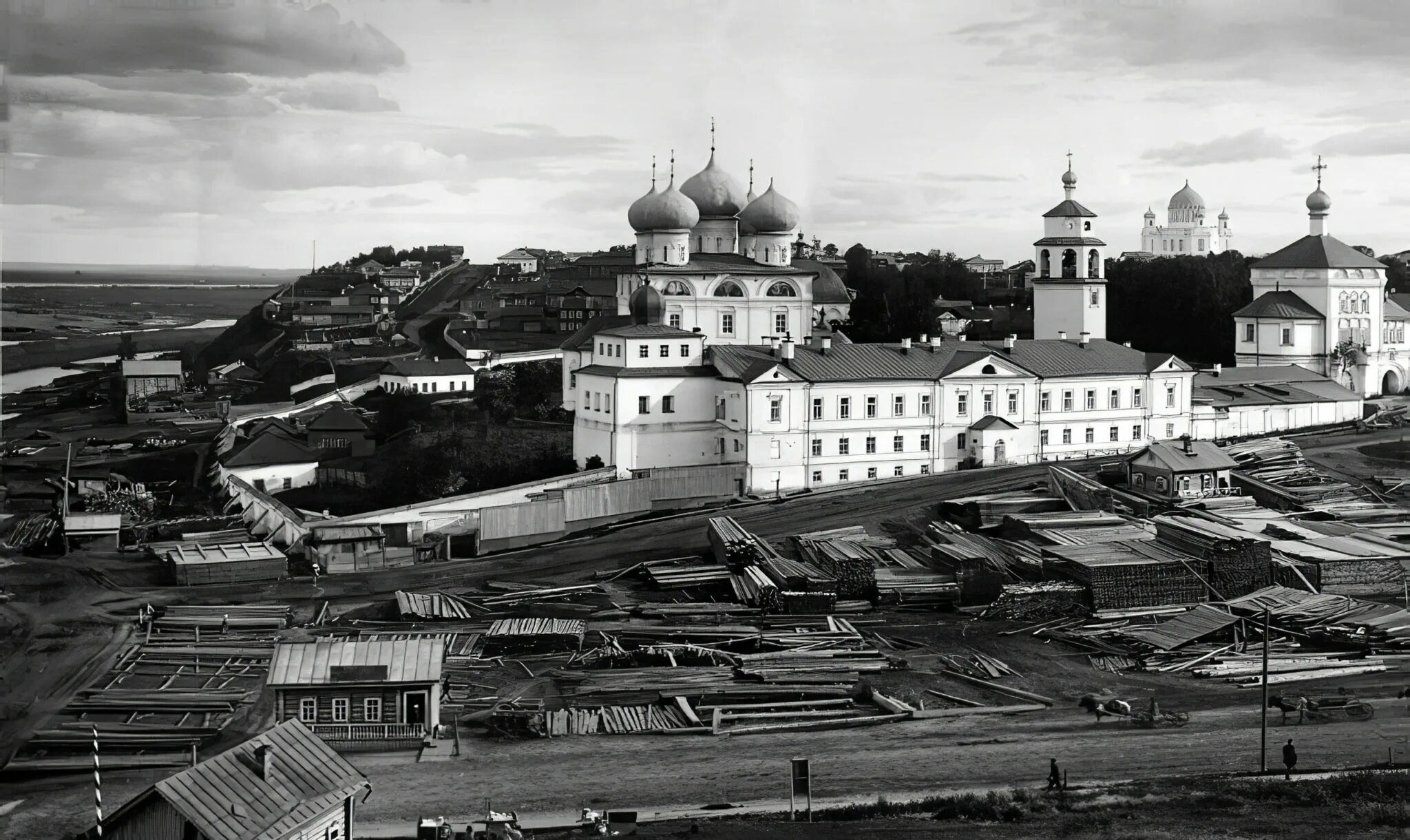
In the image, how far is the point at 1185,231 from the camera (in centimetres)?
11856

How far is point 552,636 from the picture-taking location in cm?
2719

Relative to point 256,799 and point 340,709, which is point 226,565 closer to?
point 340,709

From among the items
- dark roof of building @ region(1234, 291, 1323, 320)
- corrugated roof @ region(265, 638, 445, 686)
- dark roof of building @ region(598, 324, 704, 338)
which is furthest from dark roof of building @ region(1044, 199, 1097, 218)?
corrugated roof @ region(265, 638, 445, 686)

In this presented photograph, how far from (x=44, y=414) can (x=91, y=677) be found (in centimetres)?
2586

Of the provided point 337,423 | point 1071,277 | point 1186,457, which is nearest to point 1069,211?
point 1071,277

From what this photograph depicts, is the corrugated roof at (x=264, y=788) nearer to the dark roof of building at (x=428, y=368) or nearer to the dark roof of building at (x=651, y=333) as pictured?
the dark roof of building at (x=651, y=333)

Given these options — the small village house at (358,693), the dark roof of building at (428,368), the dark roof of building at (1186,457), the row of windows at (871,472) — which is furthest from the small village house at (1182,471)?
the dark roof of building at (428,368)

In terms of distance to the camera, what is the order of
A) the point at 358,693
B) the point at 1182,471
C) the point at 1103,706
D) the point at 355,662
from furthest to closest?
the point at 1182,471, the point at 1103,706, the point at 355,662, the point at 358,693

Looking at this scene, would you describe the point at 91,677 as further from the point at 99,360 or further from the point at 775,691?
the point at 99,360

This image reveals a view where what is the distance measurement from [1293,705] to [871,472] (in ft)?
63.1

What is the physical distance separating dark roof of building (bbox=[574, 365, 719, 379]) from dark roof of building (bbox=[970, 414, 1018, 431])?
25.0ft

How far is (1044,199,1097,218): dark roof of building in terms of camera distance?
53062 mm

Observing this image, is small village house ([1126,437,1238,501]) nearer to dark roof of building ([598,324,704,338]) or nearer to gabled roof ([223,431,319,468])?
dark roof of building ([598,324,704,338])

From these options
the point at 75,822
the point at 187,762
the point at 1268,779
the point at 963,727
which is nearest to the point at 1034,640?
the point at 963,727
